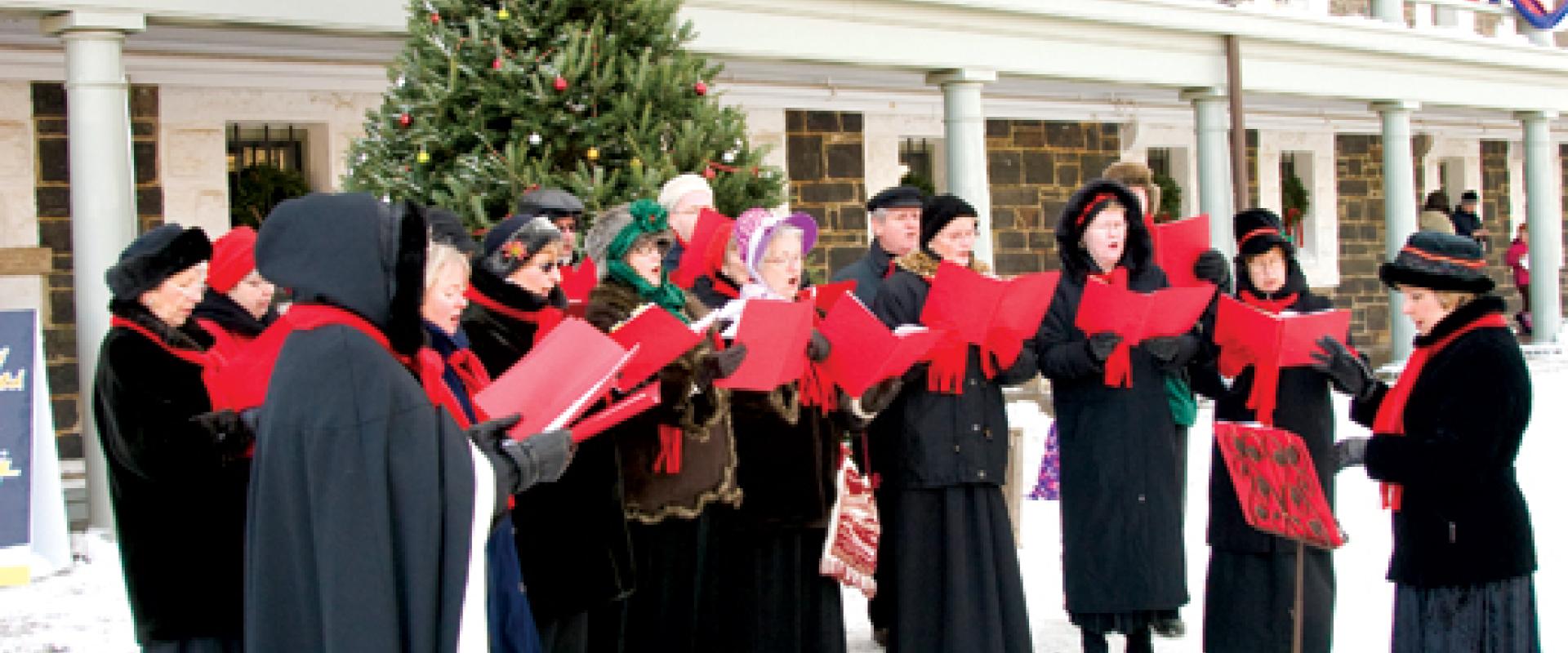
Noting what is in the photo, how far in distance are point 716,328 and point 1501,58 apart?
1360cm

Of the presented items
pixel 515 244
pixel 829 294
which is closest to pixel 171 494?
pixel 515 244

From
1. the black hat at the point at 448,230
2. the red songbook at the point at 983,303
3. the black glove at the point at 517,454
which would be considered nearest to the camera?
the black glove at the point at 517,454

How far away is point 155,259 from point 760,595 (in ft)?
6.55

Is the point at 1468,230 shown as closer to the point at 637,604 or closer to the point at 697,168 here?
the point at 697,168

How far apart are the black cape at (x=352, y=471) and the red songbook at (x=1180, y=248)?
132 inches

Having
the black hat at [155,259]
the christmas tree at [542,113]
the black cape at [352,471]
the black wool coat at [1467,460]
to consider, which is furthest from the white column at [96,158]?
the black wool coat at [1467,460]

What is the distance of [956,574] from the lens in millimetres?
4586

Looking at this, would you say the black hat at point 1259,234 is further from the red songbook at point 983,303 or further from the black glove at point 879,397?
the black glove at point 879,397

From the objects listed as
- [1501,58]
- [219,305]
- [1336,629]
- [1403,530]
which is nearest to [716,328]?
[219,305]

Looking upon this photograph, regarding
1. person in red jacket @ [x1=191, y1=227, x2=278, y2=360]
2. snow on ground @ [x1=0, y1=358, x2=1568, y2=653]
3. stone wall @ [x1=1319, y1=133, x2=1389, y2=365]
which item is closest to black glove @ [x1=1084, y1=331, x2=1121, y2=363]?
snow on ground @ [x1=0, y1=358, x2=1568, y2=653]

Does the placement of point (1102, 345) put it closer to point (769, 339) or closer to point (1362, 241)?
point (769, 339)

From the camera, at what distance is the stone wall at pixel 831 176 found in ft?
39.9

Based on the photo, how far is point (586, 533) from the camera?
387 cm

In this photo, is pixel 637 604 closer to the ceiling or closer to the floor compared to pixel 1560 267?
closer to the floor
